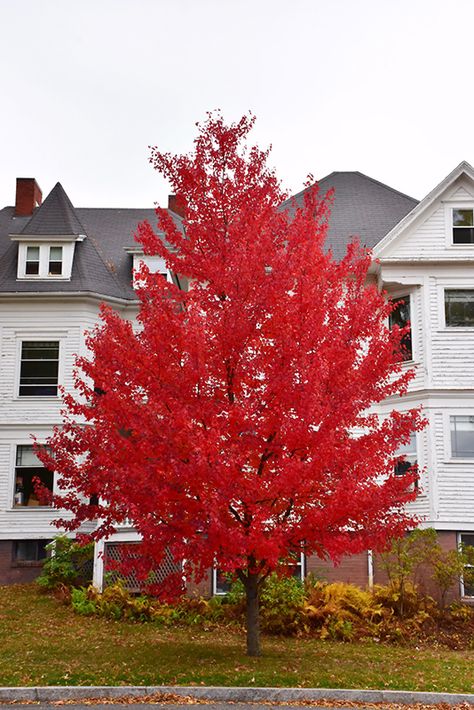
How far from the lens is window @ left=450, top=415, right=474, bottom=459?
20859mm

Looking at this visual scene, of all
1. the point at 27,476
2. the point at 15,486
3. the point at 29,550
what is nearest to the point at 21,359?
the point at 27,476

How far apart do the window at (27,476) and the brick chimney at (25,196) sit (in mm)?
11168

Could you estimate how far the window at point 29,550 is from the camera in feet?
77.8

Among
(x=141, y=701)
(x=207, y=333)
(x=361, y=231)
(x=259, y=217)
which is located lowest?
(x=141, y=701)

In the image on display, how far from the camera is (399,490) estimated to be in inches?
505

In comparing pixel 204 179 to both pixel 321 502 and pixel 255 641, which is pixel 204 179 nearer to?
pixel 321 502

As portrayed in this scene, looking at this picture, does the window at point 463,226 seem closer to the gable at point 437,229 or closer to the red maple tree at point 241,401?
the gable at point 437,229

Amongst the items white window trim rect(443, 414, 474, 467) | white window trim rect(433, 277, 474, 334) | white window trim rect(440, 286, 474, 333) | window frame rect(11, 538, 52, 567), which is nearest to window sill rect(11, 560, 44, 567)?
window frame rect(11, 538, 52, 567)

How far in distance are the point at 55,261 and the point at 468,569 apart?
629 inches

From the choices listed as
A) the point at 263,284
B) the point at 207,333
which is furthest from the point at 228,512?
the point at 263,284

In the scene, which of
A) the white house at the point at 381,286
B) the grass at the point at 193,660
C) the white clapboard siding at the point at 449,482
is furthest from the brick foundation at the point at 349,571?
the grass at the point at 193,660

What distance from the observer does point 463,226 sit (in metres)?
22.3

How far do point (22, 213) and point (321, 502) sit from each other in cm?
2293

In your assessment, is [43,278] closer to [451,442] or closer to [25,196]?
[25,196]
